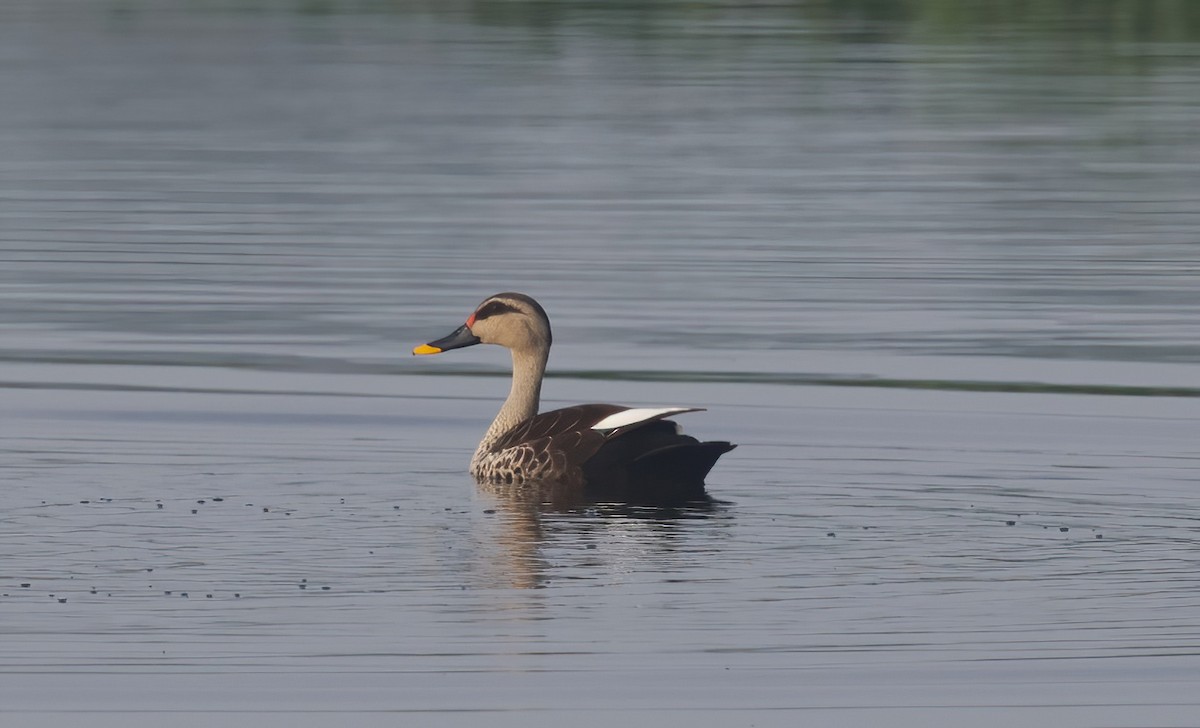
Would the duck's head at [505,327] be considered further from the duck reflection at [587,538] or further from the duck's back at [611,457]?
the duck reflection at [587,538]

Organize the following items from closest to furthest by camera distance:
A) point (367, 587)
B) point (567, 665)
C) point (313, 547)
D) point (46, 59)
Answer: point (567, 665)
point (367, 587)
point (313, 547)
point (46, 59)

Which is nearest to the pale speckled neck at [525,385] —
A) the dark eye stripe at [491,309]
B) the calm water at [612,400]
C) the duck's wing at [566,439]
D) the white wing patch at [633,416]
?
the dark eye stripe at [491,309]

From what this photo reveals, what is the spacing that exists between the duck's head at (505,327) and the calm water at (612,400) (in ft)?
1.65

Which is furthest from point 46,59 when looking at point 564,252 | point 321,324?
point 321,324

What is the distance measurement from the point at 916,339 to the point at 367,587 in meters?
7.37

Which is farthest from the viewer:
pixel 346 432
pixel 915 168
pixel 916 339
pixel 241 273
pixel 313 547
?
pixel 915 168

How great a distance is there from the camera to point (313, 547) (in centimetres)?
1013

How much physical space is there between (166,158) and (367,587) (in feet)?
61.9

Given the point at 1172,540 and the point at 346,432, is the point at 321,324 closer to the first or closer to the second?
the point at 346,432

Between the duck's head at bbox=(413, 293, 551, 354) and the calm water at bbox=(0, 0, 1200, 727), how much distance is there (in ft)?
1.65

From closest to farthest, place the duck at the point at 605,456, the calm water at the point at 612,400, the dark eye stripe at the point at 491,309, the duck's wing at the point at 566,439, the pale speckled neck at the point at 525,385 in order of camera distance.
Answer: the calm water at the point at 612,400 → the duck at the point at 605,456 → the duck's wing at the point at 566,439 → the pale speckled neck at the point at 525,385 → the dark eye stripe at the point at 491,309

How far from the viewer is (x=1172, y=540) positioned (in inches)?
409

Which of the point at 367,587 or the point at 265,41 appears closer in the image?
the point at 367,587

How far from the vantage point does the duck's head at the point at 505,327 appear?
13.4 metres
